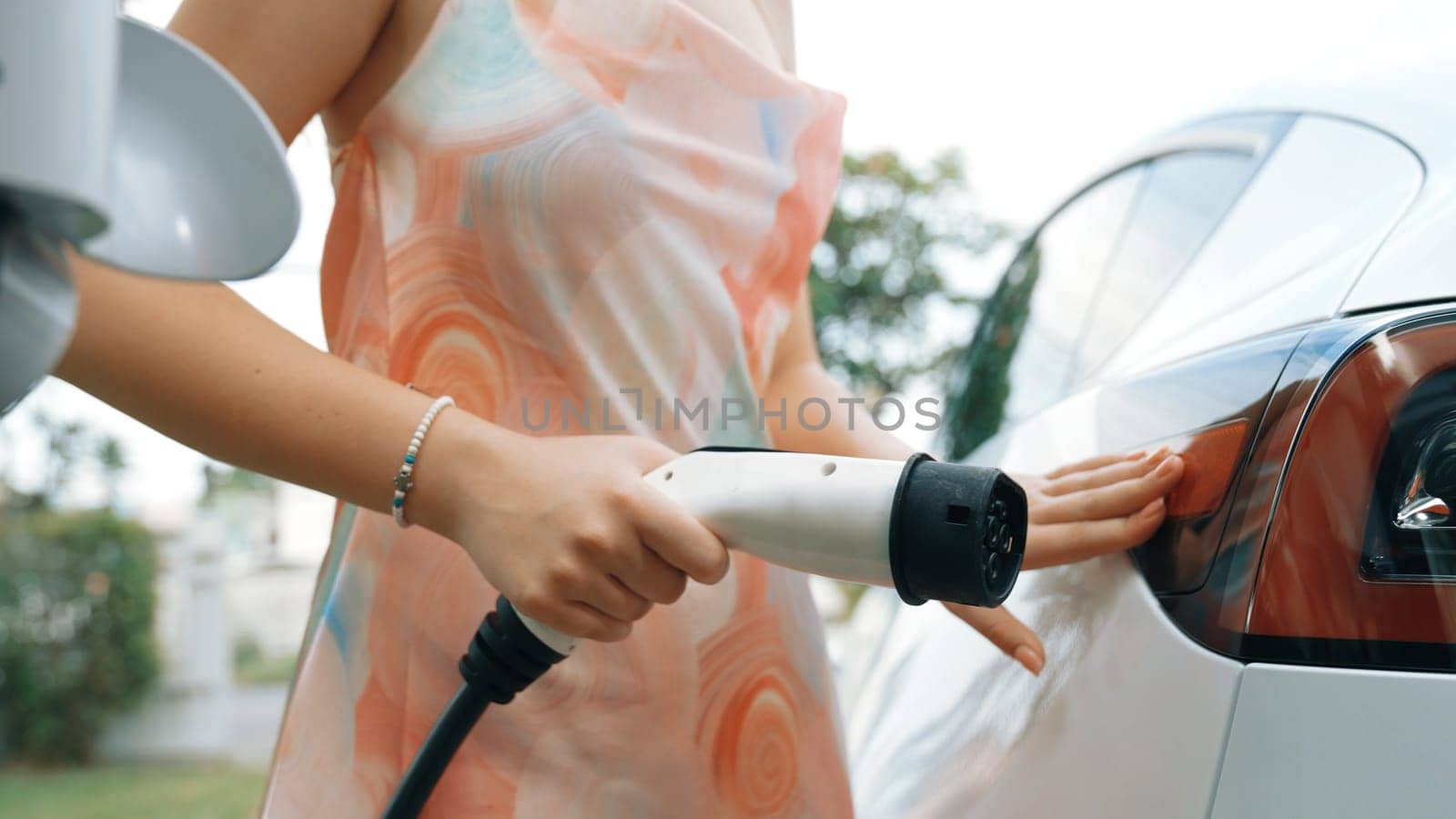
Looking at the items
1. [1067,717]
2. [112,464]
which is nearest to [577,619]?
[1067,717]

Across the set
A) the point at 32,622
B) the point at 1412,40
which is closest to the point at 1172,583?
the point at 1412,40

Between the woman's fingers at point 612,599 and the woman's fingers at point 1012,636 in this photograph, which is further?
the woman's fingers at point 1012,636

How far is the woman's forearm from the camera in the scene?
783 millimetres

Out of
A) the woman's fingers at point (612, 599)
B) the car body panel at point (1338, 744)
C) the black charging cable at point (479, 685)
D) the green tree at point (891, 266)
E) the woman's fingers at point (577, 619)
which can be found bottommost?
the green tree at point (891, 266)

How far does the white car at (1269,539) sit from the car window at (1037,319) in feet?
1.04

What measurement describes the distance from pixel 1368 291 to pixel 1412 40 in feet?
1.48

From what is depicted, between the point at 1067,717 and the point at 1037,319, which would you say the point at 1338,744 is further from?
the point at 1037,319

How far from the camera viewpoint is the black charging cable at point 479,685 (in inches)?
33.7

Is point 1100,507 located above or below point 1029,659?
above

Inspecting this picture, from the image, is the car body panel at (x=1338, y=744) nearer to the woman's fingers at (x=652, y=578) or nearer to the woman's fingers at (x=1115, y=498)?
the woman's fingers at (x=1115, y=498)

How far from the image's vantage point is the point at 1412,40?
1.12 m

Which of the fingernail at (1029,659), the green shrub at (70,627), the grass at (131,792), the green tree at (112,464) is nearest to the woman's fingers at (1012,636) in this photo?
the fingernail at (1029,659)

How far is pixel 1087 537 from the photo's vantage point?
92 cm

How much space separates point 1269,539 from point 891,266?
7.26 metres
